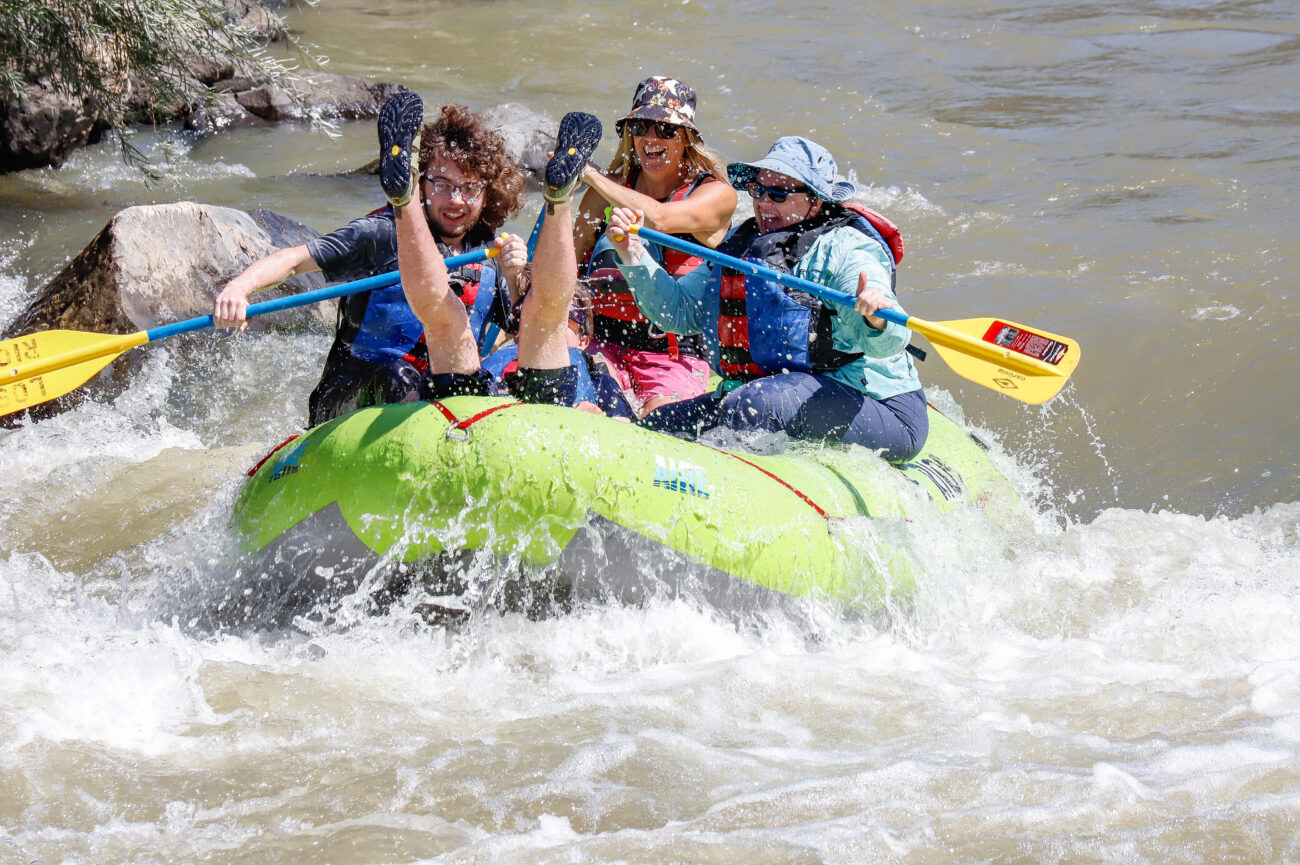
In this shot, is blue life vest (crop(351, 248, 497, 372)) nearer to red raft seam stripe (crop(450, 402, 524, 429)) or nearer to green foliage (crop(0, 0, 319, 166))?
red raft seam stripe (crop(450, 402, 524, 429))

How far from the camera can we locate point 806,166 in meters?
3.72

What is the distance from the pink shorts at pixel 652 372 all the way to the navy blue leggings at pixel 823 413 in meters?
0.70

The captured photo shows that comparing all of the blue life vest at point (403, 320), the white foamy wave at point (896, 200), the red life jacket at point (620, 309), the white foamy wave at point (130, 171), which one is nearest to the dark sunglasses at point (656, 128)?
the red life jacket at point (620, 309)

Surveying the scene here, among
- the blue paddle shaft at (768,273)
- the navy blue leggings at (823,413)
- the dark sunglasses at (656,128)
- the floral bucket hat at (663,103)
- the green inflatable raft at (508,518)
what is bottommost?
the green inflatable raft at (508,518)

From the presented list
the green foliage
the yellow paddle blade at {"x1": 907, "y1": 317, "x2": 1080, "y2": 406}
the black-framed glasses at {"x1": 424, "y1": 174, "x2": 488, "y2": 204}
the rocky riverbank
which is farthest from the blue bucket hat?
the rocky riverbank

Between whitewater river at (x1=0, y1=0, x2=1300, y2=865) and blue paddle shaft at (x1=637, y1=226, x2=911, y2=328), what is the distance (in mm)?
760

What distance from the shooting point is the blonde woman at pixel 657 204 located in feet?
14.8

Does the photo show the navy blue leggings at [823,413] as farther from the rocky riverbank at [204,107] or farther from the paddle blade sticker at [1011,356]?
the rocky riverbank at [204,107]

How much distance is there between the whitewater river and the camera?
2637 mm

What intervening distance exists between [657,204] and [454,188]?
41.9 inches

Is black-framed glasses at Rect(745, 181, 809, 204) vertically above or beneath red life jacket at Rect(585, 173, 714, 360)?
above

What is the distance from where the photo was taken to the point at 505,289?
12.1 feet

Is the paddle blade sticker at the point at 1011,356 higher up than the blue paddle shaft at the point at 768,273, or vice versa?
the blue paddle shaft at the point at 768,273

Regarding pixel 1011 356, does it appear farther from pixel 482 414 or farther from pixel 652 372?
pixel 482 414
